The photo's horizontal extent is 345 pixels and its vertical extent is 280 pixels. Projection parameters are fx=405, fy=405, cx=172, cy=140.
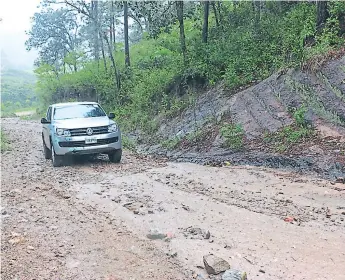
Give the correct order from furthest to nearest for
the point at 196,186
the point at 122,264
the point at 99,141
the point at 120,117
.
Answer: the point at 120,117, the point at 99,141, the point at 196,186, the point at 122,264

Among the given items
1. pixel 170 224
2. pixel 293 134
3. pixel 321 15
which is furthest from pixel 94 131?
pixel 321 15

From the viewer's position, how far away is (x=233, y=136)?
10.7 m

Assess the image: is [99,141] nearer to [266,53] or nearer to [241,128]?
[241,128]

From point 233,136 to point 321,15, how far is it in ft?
18.7

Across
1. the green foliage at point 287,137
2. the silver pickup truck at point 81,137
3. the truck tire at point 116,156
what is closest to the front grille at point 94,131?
the silver pickup truck at point 81,137

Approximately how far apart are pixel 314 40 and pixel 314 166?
19.4 ft

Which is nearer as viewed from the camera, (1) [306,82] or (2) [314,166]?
(2) [314,166]

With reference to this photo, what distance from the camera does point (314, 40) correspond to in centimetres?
1274

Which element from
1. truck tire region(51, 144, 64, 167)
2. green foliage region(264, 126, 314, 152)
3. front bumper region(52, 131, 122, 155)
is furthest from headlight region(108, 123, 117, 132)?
green foliage region(264, 126, 314, 152)

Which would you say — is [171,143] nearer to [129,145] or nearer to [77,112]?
[129,145]

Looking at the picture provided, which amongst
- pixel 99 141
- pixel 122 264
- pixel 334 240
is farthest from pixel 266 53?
pixel 122 264

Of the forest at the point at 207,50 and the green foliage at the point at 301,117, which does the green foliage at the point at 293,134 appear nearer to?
the green foliage at the point at 301,117

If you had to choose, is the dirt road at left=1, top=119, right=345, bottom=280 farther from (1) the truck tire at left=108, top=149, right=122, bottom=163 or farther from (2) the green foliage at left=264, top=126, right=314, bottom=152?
(1) the truck tire at left=108, top=149, right=122, bottom=163

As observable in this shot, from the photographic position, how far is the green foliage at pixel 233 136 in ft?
34.5
